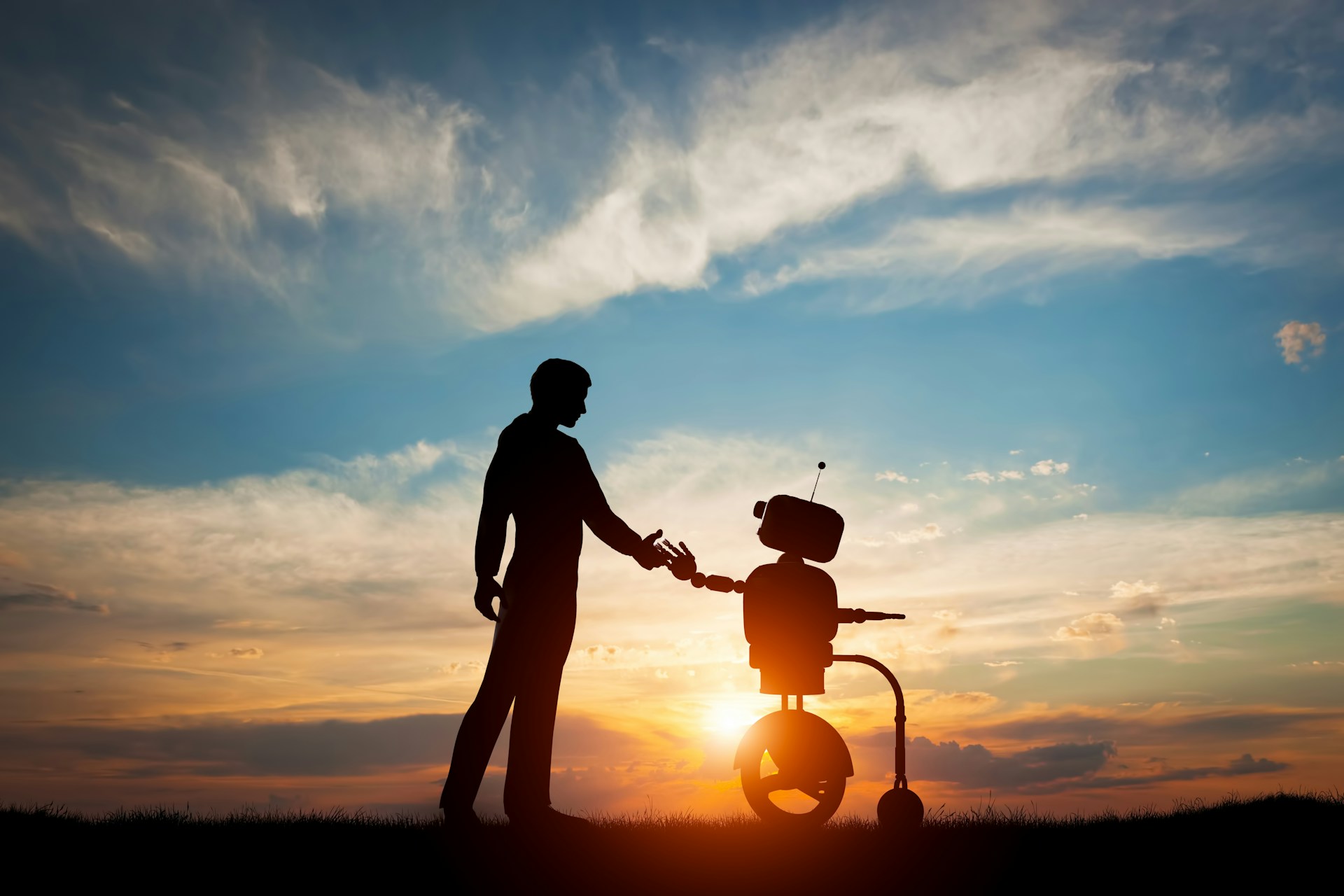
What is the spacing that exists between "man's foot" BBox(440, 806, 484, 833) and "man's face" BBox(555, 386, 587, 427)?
3385 millimetres

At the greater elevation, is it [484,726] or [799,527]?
[799,527]

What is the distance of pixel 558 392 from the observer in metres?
9.15

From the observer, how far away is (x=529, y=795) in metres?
8.78

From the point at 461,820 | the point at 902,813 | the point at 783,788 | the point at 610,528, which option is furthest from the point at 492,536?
the point at 902,813

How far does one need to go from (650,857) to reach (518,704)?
1658 mm

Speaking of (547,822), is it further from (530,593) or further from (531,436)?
(531,436)

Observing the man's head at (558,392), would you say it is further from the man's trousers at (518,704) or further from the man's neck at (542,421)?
the man's trousers at (518,704)

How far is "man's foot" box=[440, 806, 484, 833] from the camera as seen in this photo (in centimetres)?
860

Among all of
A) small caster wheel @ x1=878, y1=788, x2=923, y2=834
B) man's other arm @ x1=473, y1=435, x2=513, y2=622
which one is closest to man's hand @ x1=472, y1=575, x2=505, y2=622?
man's other arm @ x1=473, y1=435, x2=513, y2=622

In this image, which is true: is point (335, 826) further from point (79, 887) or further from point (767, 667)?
point (767, 667)

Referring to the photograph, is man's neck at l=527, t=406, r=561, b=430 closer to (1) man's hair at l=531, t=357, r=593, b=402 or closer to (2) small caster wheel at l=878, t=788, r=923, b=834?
(1) man's hair at l=531, t=357, r=593, b=402

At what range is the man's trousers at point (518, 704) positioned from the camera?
870cm

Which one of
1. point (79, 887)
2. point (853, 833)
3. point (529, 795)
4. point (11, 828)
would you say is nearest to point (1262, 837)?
point (853, 833)

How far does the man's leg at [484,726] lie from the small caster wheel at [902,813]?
366 cm
